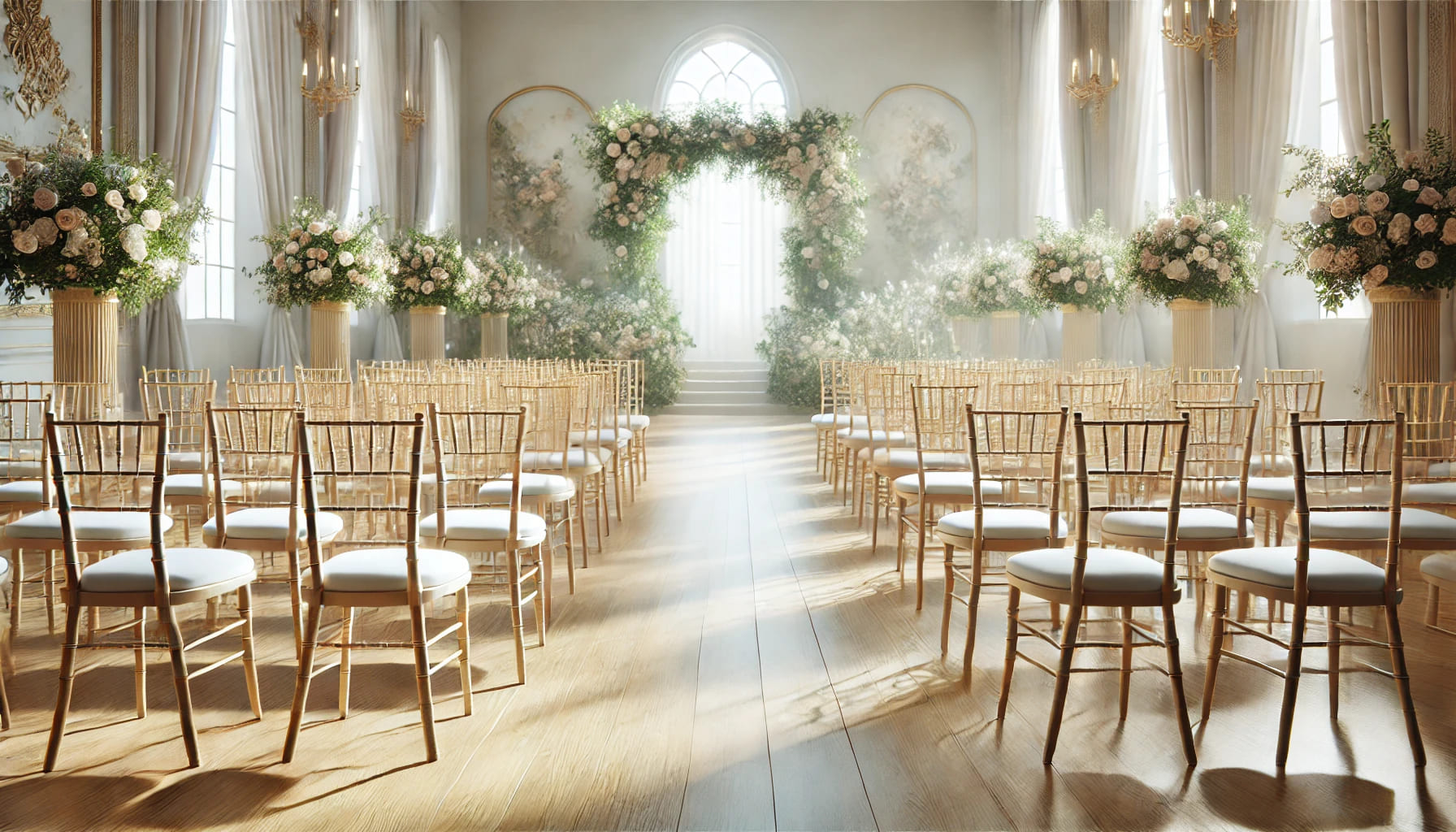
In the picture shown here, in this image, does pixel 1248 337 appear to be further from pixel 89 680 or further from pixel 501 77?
pixel 501 77

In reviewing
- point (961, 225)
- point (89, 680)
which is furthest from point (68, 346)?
point (961, 225)

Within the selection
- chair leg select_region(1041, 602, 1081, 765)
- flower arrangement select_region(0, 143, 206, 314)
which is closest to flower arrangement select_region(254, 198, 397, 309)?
flower arrangement select_region(0, 143, 206, 314)

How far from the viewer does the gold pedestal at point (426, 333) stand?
1086 cm

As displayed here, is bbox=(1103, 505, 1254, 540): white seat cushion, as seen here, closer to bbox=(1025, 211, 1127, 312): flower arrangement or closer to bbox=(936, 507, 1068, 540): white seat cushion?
bbox=(936, 507, 1068, 540): white seat cushion

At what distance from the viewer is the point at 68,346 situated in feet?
18.4

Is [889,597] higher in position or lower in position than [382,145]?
lower

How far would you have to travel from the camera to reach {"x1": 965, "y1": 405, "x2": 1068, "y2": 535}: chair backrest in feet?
11.2

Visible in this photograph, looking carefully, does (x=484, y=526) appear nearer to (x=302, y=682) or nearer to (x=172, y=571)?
(x=302, y=682)

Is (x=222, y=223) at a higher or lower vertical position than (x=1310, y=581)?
higher

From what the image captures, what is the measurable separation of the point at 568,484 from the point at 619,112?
1109cm

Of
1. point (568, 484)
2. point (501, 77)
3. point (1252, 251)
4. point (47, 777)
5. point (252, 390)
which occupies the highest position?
point (501, 77)

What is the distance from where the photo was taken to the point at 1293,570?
9.57ft

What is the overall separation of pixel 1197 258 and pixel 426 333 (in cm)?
742

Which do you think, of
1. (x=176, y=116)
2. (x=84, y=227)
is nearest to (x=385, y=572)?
(x=84, y=227)
